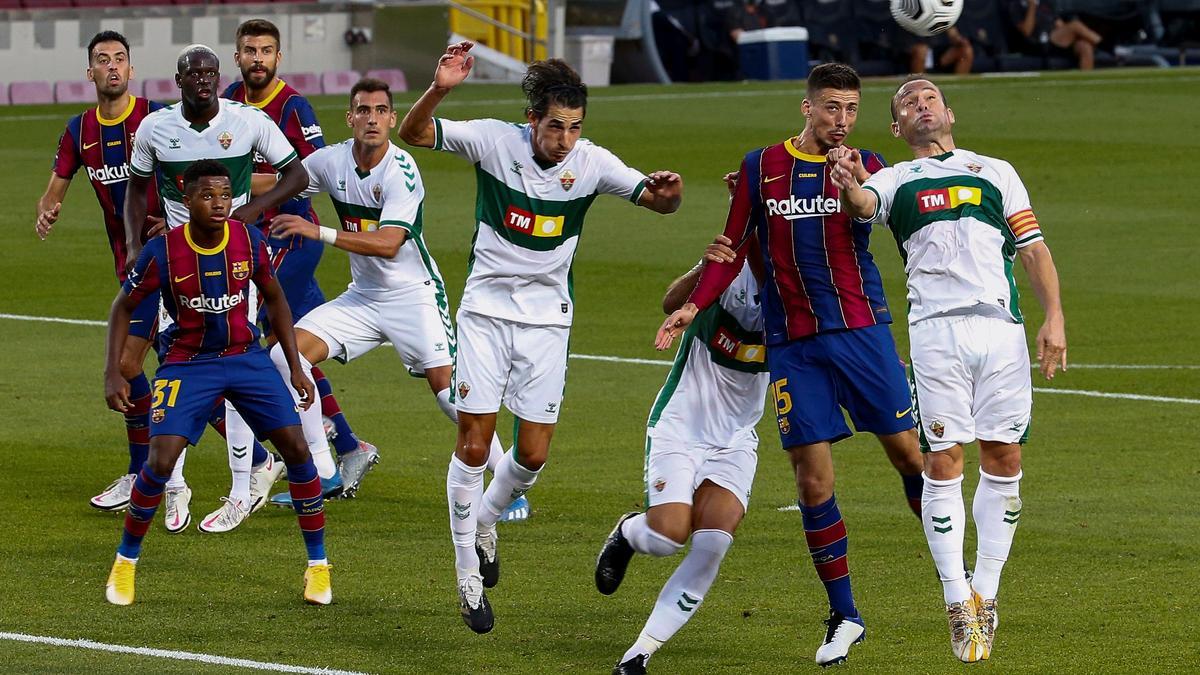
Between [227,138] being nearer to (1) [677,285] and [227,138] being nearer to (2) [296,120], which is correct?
(2) [296,120]

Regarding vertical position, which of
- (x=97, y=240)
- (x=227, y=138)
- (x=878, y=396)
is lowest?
(x=97, y=240)

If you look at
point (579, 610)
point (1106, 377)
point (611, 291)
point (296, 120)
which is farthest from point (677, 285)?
point (611, 291)

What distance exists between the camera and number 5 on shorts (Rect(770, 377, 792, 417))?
317 inches

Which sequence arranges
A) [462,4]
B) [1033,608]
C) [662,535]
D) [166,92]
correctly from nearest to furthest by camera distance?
1. [662,535]
2. [1033,608]
3. [166,92]
4. [462,4]

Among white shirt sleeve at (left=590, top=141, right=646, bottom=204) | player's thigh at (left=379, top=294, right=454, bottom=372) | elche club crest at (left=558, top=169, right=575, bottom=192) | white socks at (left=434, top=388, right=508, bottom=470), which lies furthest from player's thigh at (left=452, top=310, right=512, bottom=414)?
player's thigh at (left=379, top=294, right=454, bottom=372)

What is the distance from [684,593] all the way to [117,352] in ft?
9.60

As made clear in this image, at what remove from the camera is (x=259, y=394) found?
8.87 m

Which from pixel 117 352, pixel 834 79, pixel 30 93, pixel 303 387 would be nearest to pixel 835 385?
pixel 834 79

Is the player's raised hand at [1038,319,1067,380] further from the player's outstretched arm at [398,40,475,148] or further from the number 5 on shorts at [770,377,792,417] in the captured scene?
the player's outstretched arm at [398,40,475,148]

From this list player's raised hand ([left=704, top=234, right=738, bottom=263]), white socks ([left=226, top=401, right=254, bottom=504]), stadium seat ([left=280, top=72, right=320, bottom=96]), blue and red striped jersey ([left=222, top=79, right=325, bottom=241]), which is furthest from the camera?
stadium seat ([left=280, top=72, right=320, bottom=96])

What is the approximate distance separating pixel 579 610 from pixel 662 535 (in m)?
0.93

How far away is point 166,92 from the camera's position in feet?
104

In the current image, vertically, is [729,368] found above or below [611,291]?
above

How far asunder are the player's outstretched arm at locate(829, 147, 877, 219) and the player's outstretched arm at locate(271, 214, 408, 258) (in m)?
2.36
